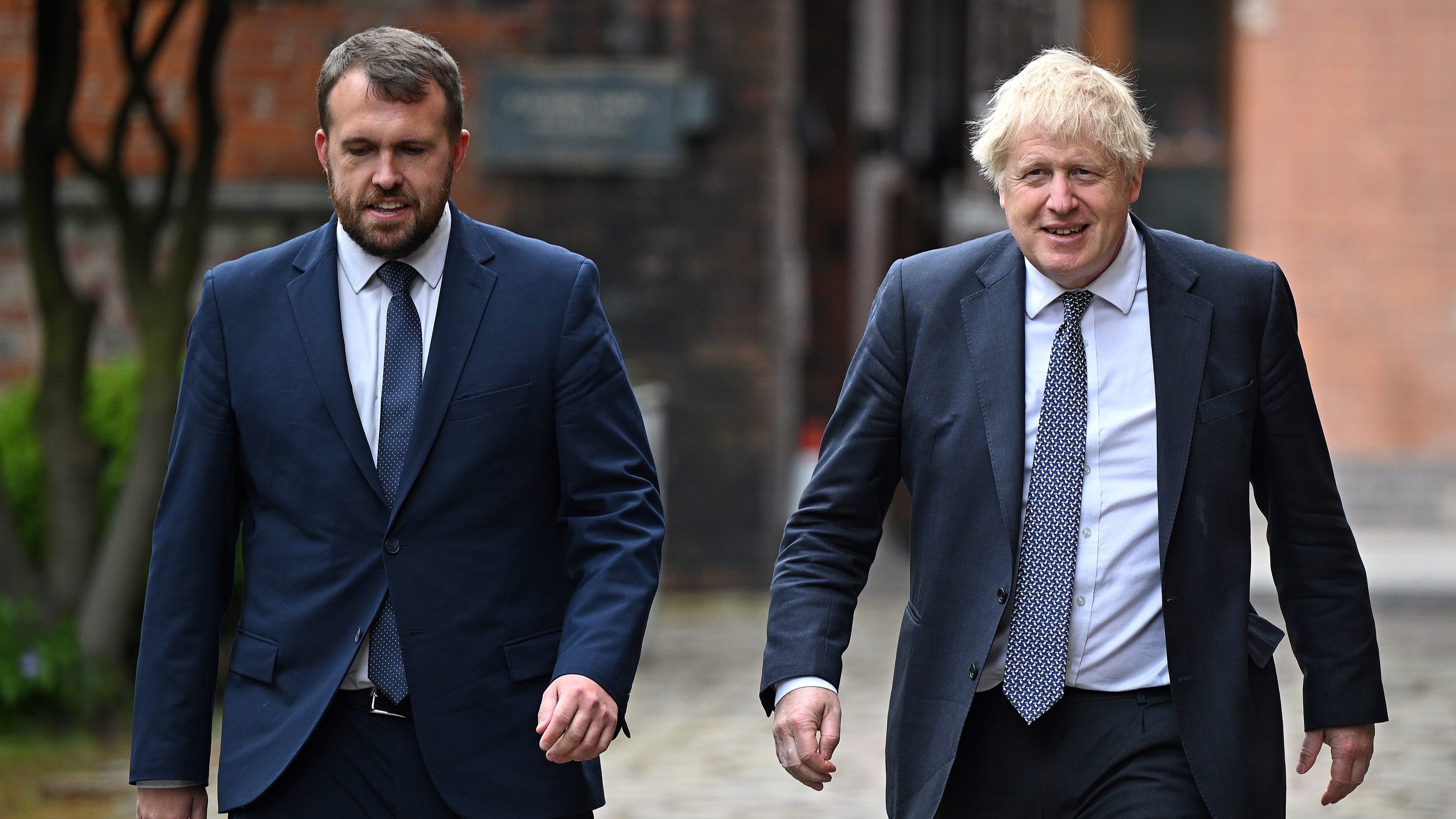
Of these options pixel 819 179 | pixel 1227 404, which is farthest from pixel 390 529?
pixel 819 179

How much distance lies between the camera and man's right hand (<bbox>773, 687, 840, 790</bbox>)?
11.6 ft

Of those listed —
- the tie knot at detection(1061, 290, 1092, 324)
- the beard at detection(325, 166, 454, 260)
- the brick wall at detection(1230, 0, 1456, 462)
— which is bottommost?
the brick wall at detection(1230, 0, 1456, 462)

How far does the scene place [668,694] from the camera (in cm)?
945

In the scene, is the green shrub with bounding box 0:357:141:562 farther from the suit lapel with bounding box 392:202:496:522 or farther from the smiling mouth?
the smiling mouth

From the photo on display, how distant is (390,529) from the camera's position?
3533 millimetres

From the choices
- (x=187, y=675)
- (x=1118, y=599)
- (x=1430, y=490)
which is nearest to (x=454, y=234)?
(x=187, y=675)

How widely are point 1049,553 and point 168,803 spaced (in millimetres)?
1569

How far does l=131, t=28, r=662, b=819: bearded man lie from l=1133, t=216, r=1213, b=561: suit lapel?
2.96ft

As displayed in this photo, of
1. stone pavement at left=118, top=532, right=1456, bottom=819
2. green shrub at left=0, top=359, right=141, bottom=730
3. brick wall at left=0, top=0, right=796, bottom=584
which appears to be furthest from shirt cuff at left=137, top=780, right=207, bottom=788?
brick wall at left=0, top=0, right=796, bottom=584

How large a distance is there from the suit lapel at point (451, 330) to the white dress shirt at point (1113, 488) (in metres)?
0.76

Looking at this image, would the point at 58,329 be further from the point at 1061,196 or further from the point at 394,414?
the point at 1061,196

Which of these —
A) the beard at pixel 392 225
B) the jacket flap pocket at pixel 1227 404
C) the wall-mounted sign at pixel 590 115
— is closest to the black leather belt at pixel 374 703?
the beard at pixel 392 225

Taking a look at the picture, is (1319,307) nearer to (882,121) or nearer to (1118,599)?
(882,121)

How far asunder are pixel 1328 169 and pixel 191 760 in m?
20.0
